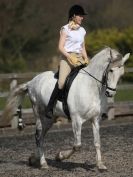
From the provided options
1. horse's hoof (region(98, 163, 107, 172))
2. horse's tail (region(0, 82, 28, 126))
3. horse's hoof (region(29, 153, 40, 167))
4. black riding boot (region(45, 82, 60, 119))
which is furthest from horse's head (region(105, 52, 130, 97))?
horse's tail (region(0, 82, 28, 126))

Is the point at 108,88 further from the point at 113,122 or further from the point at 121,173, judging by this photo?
the point at 113,122

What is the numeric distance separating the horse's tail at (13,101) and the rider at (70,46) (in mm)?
936

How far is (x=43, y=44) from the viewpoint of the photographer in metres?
35.4

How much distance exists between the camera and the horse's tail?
31.8 ft

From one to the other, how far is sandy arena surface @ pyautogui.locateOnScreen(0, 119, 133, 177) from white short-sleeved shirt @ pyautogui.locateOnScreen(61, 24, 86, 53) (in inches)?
65.2

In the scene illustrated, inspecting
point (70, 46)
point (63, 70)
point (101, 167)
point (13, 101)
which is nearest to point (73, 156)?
point (13, 101)

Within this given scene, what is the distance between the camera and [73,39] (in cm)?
873

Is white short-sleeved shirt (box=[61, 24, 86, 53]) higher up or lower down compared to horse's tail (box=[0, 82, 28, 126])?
higher up

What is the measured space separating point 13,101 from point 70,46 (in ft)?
4.96

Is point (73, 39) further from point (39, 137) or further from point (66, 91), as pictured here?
point (39, 137)

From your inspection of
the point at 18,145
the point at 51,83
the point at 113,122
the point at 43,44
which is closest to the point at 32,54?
the point at 43,44

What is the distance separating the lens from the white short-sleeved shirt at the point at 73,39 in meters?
8.69

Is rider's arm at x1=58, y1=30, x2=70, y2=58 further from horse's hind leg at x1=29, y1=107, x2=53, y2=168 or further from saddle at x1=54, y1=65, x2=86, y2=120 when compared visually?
horse's hind leg at x1=29, y1=107, x2=53, y2=168

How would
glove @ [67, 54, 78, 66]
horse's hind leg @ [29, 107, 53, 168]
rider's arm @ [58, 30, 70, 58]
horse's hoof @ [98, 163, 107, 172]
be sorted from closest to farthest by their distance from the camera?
horse's hoof @ [98, 163, 107, 172], rider's arm @ [58, 30, 70, 58], glove @ [67, 54, 78, 66], horse's hind leg @ [29, 107, 53, 168]
